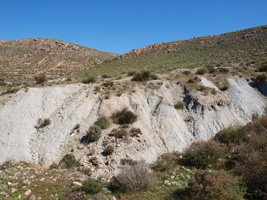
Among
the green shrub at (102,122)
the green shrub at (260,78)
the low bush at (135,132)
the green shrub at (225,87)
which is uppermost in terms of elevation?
the green shrub at (260,78)

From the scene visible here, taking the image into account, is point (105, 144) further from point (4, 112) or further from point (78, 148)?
point (4, 112)

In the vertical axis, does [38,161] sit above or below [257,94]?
below

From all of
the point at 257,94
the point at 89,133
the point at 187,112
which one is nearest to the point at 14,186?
the point at 89,133

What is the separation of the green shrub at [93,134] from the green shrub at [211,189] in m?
5.77

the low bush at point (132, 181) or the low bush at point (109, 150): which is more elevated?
the low bush at point (109, 150)

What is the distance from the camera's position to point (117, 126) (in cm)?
1165

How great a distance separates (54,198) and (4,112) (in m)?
9.47

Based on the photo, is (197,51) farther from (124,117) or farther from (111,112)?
(124,117)

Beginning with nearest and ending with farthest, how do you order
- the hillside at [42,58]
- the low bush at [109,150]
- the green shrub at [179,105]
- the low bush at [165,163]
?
the low bush at [165,163] → the low bush at [109,150] → the green shrub at [179,105] → the hillside at [42,58]

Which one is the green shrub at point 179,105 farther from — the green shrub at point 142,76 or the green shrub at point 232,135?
the green shrub at point 142,76

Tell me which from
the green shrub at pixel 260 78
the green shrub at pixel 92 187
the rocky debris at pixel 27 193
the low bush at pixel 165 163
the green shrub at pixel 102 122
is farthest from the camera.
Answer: the green shrub at pixel 260 78

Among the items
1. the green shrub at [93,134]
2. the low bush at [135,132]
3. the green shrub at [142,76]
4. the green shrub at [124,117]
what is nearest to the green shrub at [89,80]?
the green shrub at [142,76]

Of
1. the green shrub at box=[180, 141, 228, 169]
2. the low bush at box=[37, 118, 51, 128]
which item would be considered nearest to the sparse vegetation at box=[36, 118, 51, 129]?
the low bush at box=[37, 118, 51, 128]

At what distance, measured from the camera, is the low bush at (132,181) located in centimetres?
669
